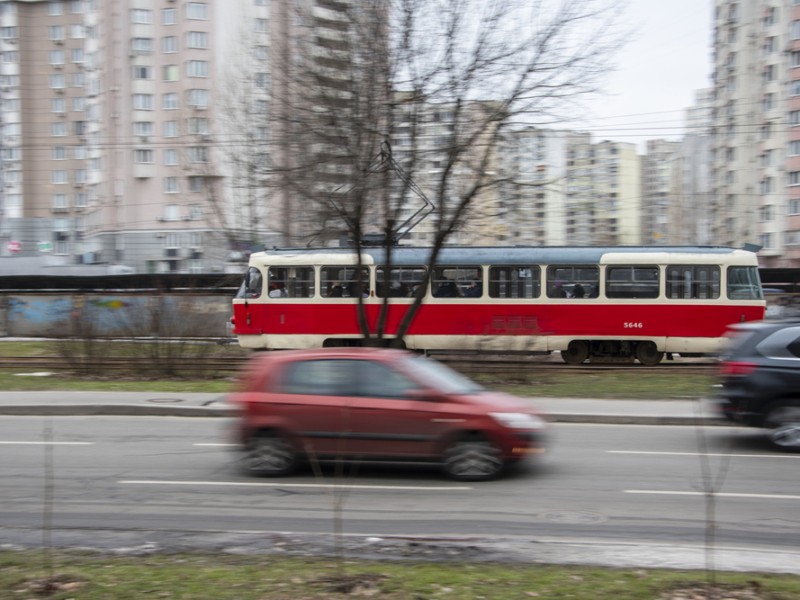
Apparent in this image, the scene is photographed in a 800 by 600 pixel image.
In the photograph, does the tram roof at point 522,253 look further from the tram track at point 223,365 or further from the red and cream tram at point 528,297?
the tram track at point 223,365

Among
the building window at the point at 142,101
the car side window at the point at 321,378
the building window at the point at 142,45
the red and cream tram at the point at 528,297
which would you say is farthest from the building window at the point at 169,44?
the car side window at the point at 321,378

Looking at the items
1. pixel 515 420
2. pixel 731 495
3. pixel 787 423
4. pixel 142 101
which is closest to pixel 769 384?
pixel 787 423

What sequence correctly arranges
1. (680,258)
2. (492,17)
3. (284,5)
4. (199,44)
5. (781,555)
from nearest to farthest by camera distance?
1. (781,555)
2. (492,17)
3. (284,5)
4. (680,258)
5. (199,44)

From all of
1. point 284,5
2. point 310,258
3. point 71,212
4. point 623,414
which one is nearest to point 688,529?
point 623,414

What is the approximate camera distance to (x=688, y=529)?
272 inches

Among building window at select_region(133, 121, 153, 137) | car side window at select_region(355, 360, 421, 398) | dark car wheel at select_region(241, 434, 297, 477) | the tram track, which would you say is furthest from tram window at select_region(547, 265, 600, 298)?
building window at select_region(133, 121, 153, 137)

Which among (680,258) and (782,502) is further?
(680,258)

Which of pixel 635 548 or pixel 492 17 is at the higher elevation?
pixel 492 17

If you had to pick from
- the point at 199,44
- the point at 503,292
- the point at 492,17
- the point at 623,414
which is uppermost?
the point at 199,44

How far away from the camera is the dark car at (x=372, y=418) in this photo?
867 centimetres

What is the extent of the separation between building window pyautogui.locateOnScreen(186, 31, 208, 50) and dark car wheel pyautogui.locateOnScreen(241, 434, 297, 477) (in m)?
57.2

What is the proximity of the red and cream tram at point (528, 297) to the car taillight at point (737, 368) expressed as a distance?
9.43 meters

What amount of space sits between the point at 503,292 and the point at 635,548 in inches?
596

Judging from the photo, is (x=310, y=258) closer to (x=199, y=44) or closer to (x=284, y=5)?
(x=284, y=5)
